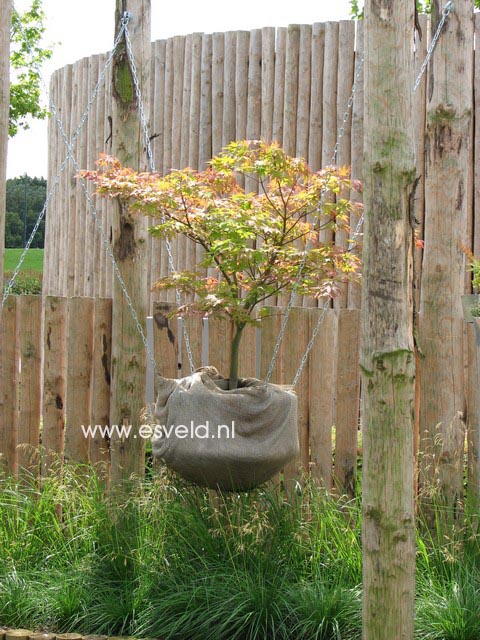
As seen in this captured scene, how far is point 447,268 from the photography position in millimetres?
4438

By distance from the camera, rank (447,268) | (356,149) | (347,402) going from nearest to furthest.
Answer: (447,268) → (347,402) → (356,149)

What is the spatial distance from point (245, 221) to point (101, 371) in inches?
52.4

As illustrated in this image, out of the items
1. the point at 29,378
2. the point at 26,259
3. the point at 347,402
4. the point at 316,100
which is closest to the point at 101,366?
the point at 29,378

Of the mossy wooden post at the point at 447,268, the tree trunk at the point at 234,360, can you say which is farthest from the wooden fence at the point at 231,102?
the tree trunk at the point at 234,360

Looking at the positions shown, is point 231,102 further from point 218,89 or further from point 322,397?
point 322,397

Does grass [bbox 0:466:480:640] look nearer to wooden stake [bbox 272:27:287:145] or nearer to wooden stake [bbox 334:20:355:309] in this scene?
wooden stake [bbox 334:20:355:309]

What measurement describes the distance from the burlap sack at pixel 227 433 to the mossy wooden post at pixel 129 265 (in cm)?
73

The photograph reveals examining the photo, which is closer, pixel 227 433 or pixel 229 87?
pixel 227 433

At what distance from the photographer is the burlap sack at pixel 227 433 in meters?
3.91

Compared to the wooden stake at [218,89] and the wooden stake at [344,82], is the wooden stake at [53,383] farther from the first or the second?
the wooden stake at [218,89]

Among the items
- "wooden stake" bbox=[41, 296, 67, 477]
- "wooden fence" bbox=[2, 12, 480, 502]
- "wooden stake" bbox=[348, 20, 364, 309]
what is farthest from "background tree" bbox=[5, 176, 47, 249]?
"wooden stake" bbox=[41, 296, 67, 477]

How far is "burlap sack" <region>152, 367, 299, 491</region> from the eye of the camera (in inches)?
154

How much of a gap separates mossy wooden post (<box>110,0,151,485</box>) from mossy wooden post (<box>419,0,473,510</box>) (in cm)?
144

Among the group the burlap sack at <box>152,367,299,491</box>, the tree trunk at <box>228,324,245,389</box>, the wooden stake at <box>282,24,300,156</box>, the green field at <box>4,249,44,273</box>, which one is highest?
Answer: the green field at <box>4,249,44,273</box>
